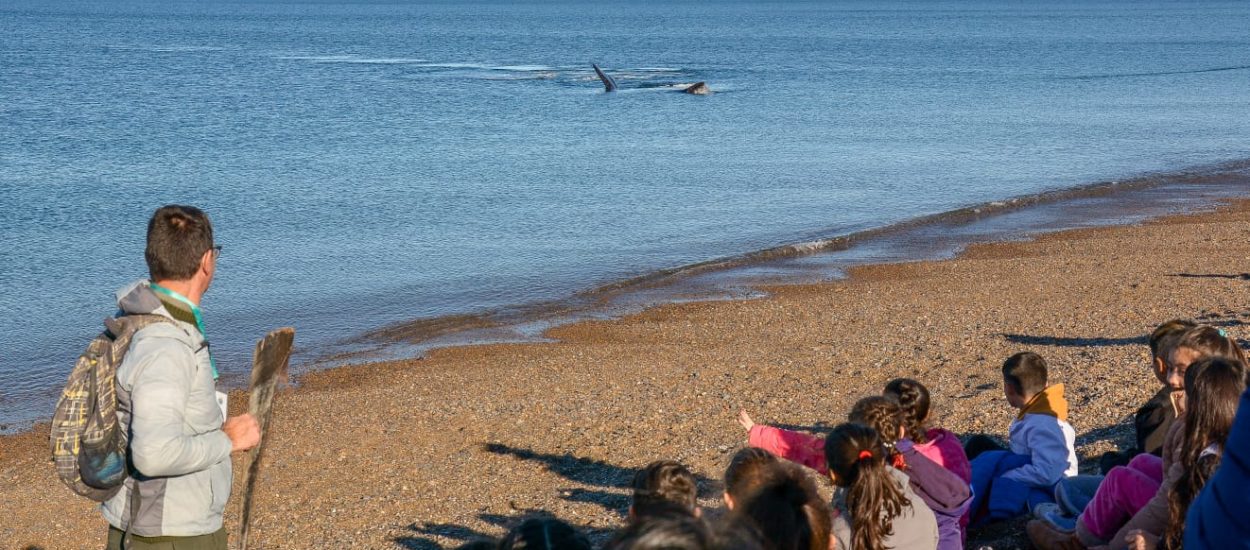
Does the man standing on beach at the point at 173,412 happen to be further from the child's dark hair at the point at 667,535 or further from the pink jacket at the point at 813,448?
the pink jacket at the point at 813,448

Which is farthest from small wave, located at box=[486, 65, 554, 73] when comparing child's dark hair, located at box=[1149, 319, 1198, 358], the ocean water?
child's dark hair, located at box=[1149, 319, 1198, 358]

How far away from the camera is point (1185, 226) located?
20516 mm

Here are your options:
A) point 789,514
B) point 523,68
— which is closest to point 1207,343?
point 789,514

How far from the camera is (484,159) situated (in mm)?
33969

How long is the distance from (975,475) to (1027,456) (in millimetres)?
291

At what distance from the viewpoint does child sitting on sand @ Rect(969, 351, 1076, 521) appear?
665 centimetres

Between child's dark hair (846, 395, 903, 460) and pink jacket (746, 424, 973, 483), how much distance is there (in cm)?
25

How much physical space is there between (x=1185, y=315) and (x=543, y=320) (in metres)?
7.57

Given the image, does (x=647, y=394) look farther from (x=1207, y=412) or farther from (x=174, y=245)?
(x=174, y=245)

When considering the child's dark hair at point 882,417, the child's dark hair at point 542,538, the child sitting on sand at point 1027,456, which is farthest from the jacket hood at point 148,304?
the child sitting on sand at point 1027,456

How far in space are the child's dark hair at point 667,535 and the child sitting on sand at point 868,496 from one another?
9.23 ft

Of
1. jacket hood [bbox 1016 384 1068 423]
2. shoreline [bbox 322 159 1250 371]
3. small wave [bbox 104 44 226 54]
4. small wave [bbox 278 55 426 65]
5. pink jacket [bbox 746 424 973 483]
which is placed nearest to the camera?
pink jacket [bbox 746 424 973 483]

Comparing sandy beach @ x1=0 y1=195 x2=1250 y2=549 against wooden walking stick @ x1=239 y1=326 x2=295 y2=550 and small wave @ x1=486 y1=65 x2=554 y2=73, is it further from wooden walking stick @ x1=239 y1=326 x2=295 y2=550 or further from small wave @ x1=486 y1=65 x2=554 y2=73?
small wave @ x1=486 y1=65 x2=554 y2=73

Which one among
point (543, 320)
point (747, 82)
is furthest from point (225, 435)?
point (747, 82)
